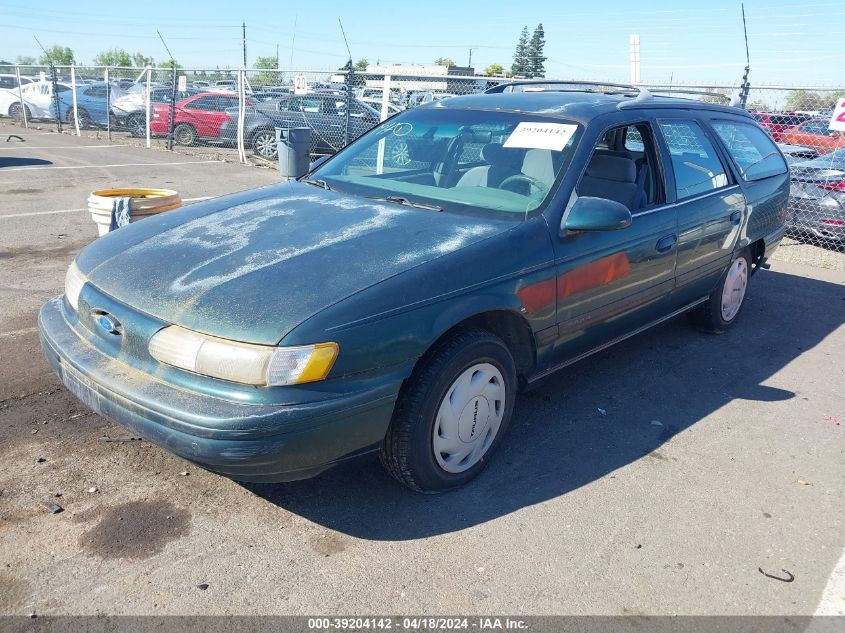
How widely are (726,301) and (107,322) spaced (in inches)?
176

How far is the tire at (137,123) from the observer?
19266mm

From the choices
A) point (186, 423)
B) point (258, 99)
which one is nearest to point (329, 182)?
point (186, 423)

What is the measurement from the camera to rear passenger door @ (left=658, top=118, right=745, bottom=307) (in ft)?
→ 14.5

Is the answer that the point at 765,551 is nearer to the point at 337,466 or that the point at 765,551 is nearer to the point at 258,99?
the point at 337,466

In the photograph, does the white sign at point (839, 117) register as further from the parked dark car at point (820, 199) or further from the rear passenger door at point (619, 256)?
the rear passenger door at point (619, 256)

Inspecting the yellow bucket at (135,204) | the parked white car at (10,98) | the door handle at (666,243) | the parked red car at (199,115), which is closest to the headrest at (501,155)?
the door handle at (666,243)

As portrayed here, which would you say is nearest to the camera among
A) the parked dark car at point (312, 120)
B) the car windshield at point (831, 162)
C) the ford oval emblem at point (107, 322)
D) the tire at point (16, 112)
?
the ford oval emblem at point (107, 322)

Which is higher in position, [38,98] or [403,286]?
[38,98]

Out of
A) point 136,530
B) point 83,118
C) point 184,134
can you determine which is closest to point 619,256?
point 136,530

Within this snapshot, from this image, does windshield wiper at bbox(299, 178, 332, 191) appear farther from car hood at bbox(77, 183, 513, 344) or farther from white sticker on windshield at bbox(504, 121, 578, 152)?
white sticker on windshield at bbox(504, 121, 578, 152)

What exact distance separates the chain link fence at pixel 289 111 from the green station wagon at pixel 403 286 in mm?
621

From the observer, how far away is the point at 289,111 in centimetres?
1505

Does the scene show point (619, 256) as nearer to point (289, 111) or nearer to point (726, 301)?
point (726, 301)

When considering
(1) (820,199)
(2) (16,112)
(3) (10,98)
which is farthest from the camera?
(2) (16,112)
